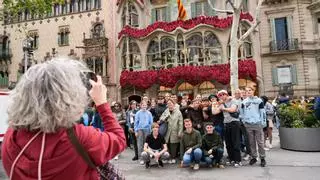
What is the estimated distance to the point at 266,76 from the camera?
26.3 m

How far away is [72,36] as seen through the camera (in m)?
31.7

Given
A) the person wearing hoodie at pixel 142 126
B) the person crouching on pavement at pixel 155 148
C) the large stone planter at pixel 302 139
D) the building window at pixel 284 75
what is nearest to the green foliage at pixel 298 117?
the large stone planter at pixel 302 139

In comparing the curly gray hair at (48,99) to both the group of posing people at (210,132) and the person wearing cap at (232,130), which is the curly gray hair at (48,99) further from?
the person wearing cap at (232,130)

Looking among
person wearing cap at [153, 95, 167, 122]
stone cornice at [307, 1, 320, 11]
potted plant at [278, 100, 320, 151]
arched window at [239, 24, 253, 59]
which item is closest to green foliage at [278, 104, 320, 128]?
potted plant at [278, 100, 320, 151]

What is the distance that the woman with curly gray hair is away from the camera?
1.85 metres

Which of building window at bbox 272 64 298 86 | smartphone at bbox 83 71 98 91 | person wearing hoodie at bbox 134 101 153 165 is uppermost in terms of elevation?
building window at bbox 272 64 298 86

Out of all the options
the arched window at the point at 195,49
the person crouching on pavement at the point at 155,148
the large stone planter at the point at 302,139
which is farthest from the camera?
the arched window at the point at 195,49

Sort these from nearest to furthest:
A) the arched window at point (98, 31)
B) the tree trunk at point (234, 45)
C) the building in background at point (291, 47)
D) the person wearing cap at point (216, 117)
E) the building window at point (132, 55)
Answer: the person wearing cap at point (216, 117) < the tree trunk at point (234, 45) < the building in background at point (291, 47) < the building window at point (132, 55) < the arched window at point (98, 31)

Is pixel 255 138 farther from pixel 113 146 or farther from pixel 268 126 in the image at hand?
pixel 113 146

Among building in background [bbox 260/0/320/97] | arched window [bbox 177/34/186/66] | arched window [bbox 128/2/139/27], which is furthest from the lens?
arched window [bbox 128/2/139/27]

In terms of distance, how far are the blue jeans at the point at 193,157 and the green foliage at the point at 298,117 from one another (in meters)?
4.26

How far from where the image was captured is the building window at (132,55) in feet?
95.2

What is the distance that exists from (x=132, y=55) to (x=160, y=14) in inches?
178

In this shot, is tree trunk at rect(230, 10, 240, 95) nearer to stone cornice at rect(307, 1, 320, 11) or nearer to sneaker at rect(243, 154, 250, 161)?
Answer: sneaker at rect(243, 154, 250, 161)
